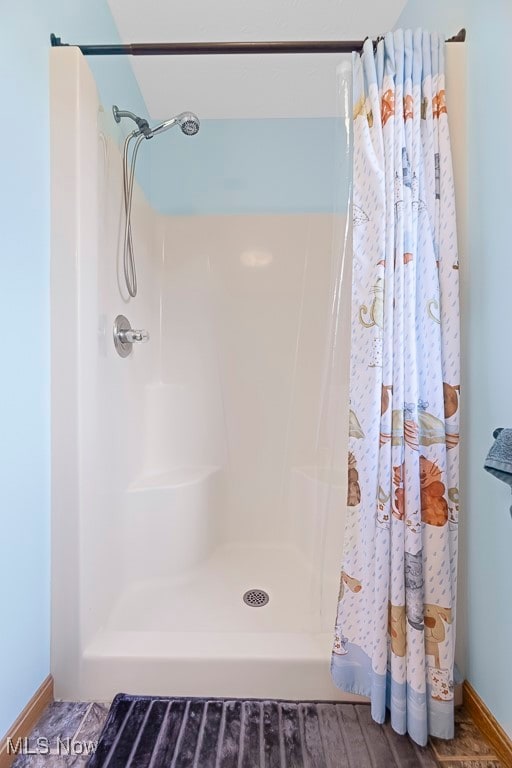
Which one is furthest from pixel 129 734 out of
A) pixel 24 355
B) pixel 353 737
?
pixel 24 355

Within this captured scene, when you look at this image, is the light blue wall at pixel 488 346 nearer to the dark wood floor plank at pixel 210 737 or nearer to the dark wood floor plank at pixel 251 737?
the dark wood floor plank at pixel 251 737

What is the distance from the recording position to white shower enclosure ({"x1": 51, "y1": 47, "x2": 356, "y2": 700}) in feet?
3.58

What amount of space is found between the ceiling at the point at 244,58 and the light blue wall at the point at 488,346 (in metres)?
0.53

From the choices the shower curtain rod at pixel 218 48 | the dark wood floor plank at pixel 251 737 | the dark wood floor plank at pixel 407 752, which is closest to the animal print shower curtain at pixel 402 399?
the dark wood floor plank at pixel 407 752

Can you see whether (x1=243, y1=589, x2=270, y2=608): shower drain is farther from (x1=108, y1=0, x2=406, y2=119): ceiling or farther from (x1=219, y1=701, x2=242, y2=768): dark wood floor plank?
(x1=108, y1=0, x2=406, y2=119): ceiling

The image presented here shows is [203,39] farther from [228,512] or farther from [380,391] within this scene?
[228,512]

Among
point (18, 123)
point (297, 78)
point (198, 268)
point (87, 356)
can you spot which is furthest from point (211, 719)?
point (297, 78)

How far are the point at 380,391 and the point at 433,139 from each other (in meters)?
0.73

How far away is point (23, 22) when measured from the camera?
0.97m

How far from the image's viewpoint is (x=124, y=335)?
1.49 meters

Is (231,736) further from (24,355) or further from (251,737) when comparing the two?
(24,355)

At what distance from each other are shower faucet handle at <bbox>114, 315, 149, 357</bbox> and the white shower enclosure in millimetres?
42

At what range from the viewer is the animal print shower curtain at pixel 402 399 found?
3.13 feet

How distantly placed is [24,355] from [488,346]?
126 centimetres
